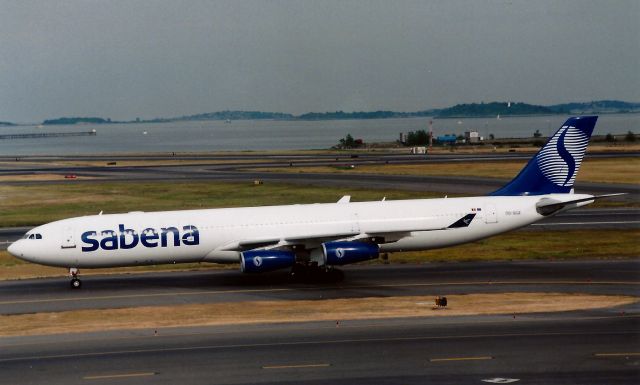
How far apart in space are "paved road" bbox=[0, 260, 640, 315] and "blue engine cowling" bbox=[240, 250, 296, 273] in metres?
1.31

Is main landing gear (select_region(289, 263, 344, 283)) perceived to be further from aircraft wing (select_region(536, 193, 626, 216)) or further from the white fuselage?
aircraft wing (select_region(536, 193, 626, 216))

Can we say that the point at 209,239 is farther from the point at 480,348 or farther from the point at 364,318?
the point at 480,348

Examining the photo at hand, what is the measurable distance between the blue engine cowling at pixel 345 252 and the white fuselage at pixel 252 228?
702mm

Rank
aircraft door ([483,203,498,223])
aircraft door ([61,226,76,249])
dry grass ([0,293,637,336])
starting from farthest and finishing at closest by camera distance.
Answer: aircraft door ([483,203,498,223]) → aircraft door ([61,226,76,249]) → dry grass ([0,293,637,336])

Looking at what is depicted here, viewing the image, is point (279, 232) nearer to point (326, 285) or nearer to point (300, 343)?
point (326, 285)

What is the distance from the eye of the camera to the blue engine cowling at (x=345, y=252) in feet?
143

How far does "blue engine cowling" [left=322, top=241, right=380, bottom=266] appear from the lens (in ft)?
143

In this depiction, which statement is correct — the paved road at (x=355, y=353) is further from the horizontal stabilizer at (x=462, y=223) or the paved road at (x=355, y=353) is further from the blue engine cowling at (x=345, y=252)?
the blue engine cowling at (x=345, y=252)

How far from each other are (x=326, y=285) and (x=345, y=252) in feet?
7.98

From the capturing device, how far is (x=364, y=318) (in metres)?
36.1

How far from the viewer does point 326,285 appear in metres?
44.8

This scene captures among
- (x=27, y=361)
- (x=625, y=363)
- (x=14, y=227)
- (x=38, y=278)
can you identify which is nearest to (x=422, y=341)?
(x=625, y=363)

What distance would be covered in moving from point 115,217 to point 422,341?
20.7 meters

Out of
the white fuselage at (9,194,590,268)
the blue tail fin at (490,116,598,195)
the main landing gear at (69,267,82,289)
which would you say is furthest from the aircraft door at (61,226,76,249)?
the blue tail fin at (490,116,598,195)
